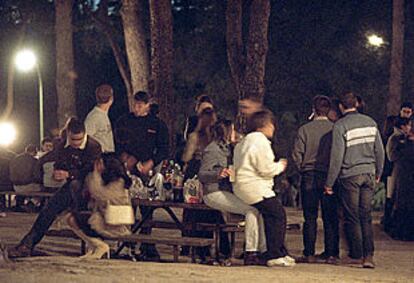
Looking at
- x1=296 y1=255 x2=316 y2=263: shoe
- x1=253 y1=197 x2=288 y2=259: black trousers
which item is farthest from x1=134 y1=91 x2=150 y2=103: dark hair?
x1=296 y1=255 x2=316 y2=263: shoe

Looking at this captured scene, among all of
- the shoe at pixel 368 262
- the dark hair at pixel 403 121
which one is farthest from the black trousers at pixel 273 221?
the dark hair at pixel 403 121

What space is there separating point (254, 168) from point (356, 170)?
1.37 m

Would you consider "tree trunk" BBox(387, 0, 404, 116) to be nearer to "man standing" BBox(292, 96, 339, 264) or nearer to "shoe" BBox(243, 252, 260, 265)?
"man standing" BBox(292, 96, 339, 264)

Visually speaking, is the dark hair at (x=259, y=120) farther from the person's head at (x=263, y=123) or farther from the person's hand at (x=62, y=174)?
the person's hand at (x=62, y=174)

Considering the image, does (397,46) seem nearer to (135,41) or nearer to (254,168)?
(135,41)

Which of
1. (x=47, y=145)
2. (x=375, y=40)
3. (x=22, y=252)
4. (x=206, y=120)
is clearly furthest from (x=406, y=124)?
(x=375, y=40)

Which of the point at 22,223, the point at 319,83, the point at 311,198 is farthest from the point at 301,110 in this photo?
the point at 311,198

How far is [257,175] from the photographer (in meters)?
14.4

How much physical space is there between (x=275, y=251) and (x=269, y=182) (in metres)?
0.79

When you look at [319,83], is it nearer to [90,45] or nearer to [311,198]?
[90,45]

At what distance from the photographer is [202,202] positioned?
15.3 m

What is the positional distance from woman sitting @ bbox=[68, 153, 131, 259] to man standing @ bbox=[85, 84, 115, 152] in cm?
117

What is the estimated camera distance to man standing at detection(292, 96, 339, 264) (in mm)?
15297

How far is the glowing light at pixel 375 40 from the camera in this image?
43.0 metres
